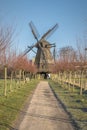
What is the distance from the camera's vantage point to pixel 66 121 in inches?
554

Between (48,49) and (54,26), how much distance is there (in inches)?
343

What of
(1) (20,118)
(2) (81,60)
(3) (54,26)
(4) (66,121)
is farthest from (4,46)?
(3) (54,26)

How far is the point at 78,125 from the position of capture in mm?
12867

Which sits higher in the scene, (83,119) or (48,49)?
(48,49)

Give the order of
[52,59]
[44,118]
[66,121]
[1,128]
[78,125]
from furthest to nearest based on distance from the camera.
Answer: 1. [52,59]
2. [44,118]
3. [66,121]
4. [78,125]
5. [1,128]

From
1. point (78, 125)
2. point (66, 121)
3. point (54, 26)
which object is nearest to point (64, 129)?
point (78, 125)

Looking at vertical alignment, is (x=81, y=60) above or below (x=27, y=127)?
above

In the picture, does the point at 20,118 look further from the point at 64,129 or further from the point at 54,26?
the point at 54,26

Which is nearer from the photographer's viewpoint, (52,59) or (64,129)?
(64,129)

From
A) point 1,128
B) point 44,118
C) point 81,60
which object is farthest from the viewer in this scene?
point 81,60

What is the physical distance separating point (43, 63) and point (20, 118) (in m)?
79.9

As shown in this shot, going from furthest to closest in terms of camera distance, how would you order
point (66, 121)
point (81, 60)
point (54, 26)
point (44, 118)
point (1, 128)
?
point (54, 26) → point (81, 60) → point (44, 118) → point (66, 121) → point (1, 128)

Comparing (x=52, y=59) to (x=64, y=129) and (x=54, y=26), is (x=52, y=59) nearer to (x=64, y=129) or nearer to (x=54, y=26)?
(x=54, y=26)

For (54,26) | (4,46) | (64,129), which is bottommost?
(64,129)
